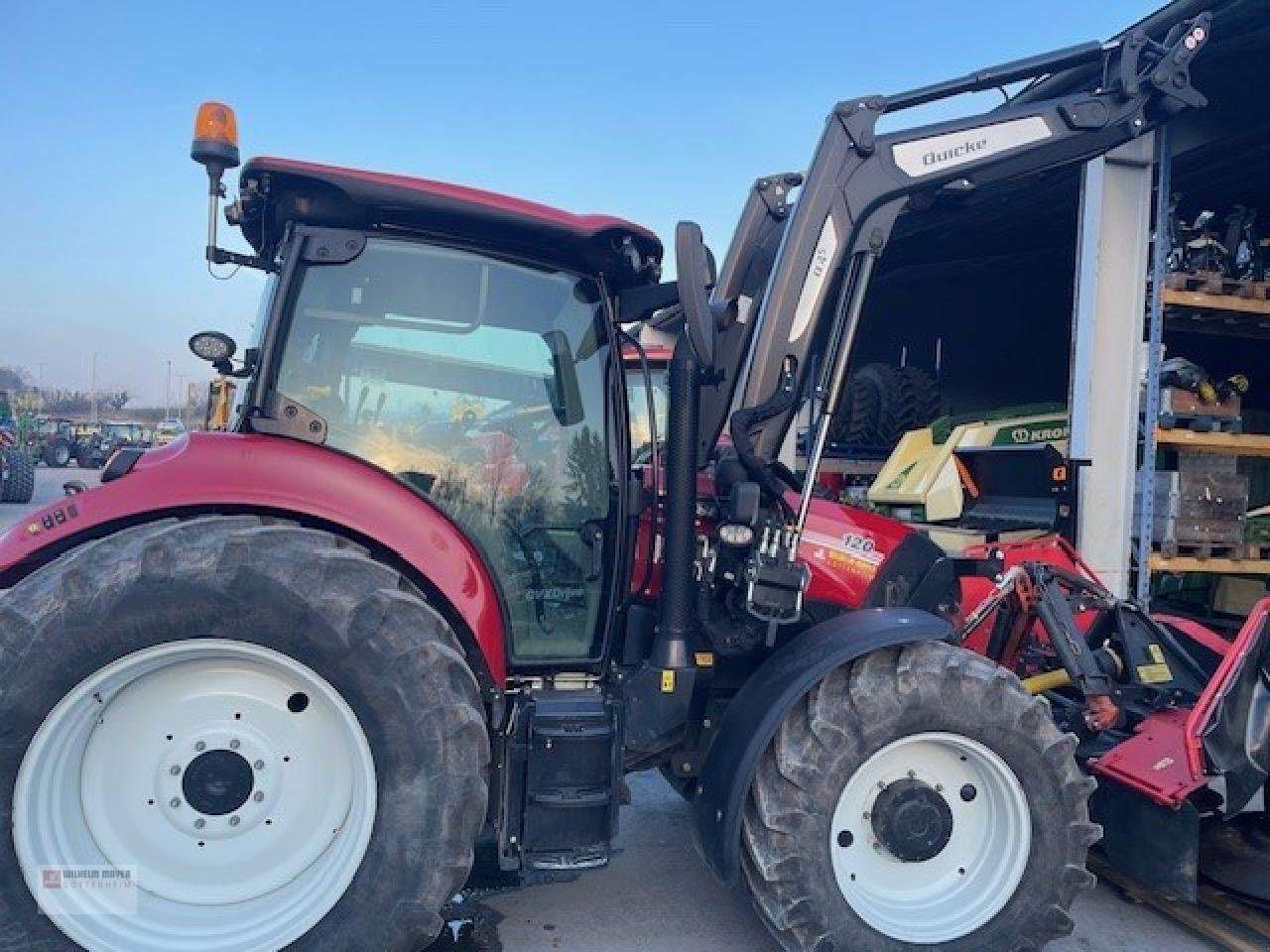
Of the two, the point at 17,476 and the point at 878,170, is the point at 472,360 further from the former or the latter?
the point at 17,476

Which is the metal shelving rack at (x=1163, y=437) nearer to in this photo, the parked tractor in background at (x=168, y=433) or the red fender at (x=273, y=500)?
the red fender at (x=273, y=500)

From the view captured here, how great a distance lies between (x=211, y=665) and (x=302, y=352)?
0.93m

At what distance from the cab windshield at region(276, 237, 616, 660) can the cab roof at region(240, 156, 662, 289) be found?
0.07 meters

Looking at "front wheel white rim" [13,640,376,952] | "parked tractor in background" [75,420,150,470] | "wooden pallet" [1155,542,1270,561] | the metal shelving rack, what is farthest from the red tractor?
"parked tractor in background" [75,420,150,470]

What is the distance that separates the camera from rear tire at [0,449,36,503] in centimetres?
1556

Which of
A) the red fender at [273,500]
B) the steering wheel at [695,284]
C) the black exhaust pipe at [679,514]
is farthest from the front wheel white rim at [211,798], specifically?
the steering wheel at [695,284]

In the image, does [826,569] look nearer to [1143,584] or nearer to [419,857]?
[419,857]

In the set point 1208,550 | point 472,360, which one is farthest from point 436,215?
point 1208,550

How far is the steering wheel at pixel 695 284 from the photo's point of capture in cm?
257

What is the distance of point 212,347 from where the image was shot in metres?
2.78

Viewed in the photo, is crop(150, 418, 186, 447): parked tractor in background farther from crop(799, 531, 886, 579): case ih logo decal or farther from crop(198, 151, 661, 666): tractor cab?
crop(799, 531, 886, 579): case ih logo decal

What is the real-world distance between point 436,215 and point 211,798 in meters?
1.79

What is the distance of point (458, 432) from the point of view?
2.78m

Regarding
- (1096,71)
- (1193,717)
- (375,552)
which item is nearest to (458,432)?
(375,552)
